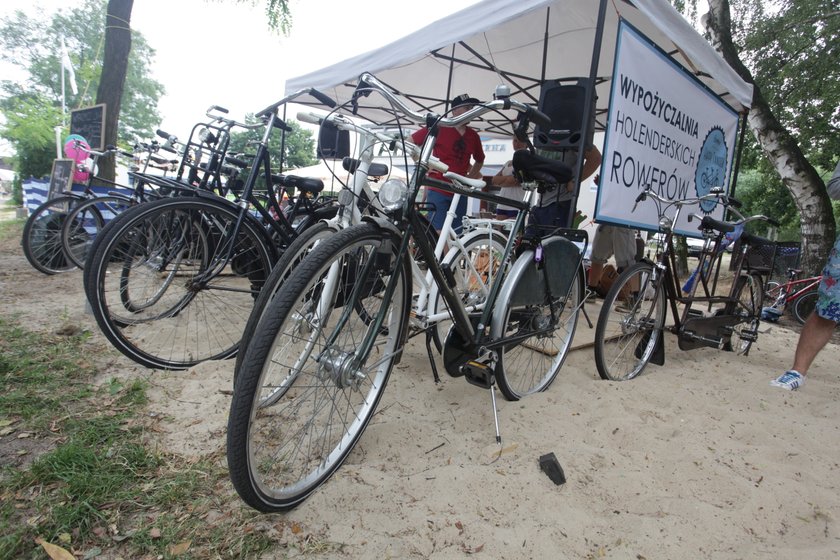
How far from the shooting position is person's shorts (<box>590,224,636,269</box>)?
4.58 m

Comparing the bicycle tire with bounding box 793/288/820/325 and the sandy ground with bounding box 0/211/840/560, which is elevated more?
the bicycle tire with bounding box 793/288/820/325

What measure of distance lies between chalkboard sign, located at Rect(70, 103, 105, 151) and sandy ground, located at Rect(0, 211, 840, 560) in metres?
4.95

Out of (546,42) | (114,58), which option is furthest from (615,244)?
(114,58)

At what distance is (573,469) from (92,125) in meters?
7.51

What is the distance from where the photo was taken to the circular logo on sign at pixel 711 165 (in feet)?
12.9

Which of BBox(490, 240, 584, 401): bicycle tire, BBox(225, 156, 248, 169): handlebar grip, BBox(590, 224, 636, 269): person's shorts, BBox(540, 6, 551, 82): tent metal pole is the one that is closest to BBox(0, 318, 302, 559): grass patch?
BBox(490, 240, 584, 401): bicycle tire

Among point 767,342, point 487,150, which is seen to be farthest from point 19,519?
point 487,150

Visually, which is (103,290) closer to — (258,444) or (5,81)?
(258,444)

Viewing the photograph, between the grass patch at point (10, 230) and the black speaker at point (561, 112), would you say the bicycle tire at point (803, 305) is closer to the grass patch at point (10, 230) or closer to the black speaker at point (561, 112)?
the black speaker at point (561, 112)

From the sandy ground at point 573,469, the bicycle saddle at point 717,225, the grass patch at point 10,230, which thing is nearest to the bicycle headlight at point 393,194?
the sandy ground at point 573,469

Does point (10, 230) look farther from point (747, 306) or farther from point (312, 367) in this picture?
point (747, 306)

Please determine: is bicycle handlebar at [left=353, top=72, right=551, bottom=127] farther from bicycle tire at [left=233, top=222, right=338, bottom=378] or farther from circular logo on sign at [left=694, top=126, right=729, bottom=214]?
circular logo on sign at [left=694, top=126, right=729, bottom=214]

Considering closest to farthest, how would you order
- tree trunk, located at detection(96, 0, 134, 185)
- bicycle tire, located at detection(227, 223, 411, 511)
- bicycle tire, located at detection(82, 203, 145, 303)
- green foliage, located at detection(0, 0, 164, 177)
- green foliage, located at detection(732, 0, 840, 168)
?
bicycle tire, located at detection(227, 223, 411, 511)
bicycle tire, located at detection(82, 203, 145, 303)
tree trunk, located at detection(96, 0, 134, 185)
green foliage, located at detection(732, 0, 840, 168)
green foliage, located at detection(0, 0, 164, 177)

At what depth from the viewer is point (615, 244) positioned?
458cm
